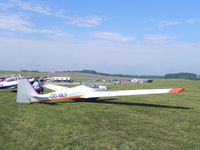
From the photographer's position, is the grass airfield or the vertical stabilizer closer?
the grass airfield

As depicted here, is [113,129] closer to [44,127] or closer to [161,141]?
[161,141]

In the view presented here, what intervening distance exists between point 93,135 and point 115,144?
3.40 ft

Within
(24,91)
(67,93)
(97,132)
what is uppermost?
(24,91)

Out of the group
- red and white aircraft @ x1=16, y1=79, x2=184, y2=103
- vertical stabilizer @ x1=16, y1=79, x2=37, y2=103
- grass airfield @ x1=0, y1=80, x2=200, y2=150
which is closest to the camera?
grass airfield @ x1=0, y1=80, x2=200, y2=150

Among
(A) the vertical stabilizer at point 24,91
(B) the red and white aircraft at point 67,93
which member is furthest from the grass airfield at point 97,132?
(B) the red and white aircraft at point 67,93

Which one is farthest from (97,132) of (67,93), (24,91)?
(67,93)

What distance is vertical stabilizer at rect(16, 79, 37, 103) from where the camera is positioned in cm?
1222

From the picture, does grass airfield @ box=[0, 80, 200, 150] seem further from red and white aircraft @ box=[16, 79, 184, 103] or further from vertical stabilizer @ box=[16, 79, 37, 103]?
red and white aircraft @ box=[16, 79, 184, 103]

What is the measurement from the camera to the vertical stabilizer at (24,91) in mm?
12219

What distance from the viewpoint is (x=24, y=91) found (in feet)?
41.0

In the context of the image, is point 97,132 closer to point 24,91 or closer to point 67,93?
point 24,91

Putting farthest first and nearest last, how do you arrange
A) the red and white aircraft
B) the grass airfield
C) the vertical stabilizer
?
the red and white aircraft → the vertical stabilizer → the grass airfield

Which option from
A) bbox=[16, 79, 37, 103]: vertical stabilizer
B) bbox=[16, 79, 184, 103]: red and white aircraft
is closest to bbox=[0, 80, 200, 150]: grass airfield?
bbox=[16, 79, 37, 103]: vertical stabilizer

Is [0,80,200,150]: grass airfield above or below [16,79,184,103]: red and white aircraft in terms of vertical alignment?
below
